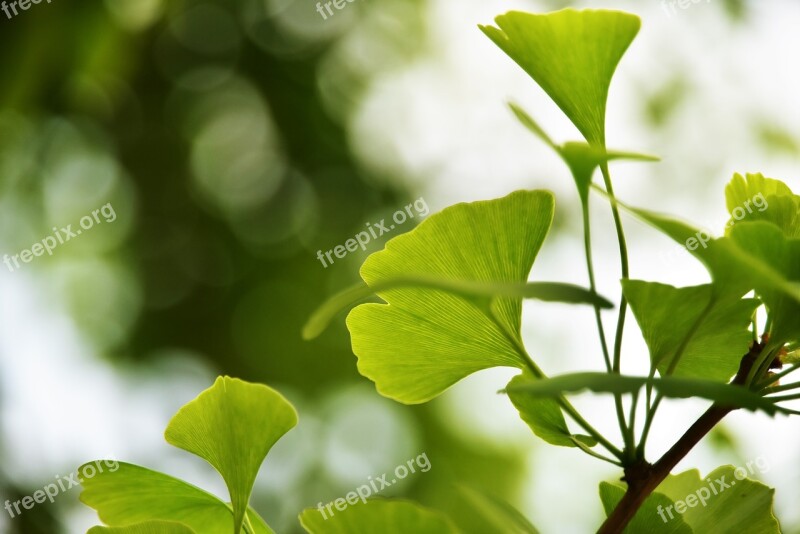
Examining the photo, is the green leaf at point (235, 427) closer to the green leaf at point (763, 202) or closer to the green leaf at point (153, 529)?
the green leaf at point (153, 529)

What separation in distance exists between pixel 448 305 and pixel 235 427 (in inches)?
5.6

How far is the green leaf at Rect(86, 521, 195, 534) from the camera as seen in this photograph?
1.19 ft

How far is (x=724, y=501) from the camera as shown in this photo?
436 mm

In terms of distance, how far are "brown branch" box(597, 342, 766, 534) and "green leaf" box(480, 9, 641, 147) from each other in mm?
164

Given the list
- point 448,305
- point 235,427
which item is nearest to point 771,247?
point 448,305

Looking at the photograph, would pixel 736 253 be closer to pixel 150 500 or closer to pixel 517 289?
pixel 517 289

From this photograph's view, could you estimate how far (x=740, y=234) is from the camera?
1.09ft

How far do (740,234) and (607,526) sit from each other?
0.14m

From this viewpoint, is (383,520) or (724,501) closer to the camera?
(383,520)

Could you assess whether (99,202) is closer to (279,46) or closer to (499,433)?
(279,46)

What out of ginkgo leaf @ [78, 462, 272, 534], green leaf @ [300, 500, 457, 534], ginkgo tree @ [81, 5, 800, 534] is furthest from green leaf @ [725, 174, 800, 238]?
ginkgo leaf @ [78, 462, 272, 534]

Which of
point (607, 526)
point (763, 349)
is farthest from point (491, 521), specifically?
point (763, 349)

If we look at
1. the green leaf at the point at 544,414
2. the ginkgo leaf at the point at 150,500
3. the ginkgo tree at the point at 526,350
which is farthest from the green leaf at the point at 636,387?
the ginkgo leaf at the point at 150,500

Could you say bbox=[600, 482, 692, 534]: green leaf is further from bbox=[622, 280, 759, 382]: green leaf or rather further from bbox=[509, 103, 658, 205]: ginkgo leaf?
bbox=[509, 103, 658, 205]: ginkgo leaf
